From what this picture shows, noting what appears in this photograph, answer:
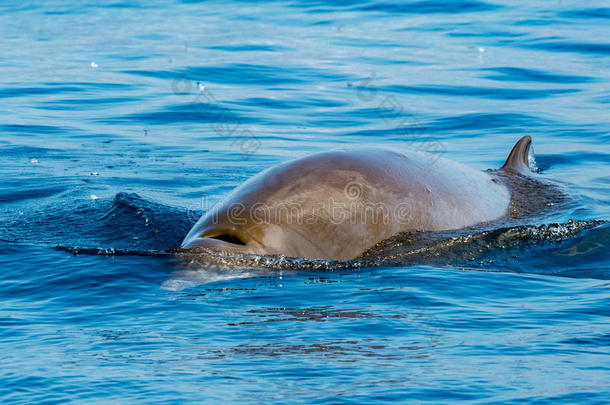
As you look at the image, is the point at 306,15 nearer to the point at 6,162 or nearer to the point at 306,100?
the point at 306,100

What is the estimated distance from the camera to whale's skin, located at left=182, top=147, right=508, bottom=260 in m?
8.59

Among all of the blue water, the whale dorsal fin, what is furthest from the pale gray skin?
the whale dorsal fin

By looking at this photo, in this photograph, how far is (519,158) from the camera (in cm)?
1352

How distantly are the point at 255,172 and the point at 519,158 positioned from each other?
13.2ft

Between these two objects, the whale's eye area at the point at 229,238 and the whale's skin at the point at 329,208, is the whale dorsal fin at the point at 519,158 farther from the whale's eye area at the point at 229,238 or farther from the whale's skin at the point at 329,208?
the whale's eye area at the point at 229,238

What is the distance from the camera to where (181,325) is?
7.30 metres

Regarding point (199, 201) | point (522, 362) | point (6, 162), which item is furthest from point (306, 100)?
point (522, 362)

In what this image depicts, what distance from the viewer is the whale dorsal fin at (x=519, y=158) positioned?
13.2 metres

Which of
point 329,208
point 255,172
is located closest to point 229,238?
point 329,208

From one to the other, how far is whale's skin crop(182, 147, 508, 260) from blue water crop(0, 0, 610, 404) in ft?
0.97

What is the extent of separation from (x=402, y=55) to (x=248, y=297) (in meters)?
20.4

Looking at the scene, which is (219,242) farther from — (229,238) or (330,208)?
(330,208)

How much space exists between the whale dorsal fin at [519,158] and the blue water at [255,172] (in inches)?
27.3

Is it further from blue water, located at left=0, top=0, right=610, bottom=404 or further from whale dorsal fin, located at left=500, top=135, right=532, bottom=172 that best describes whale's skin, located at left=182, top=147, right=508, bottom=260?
whale dorsal fin, located at left=500, top=135, right=532, bottom=172
